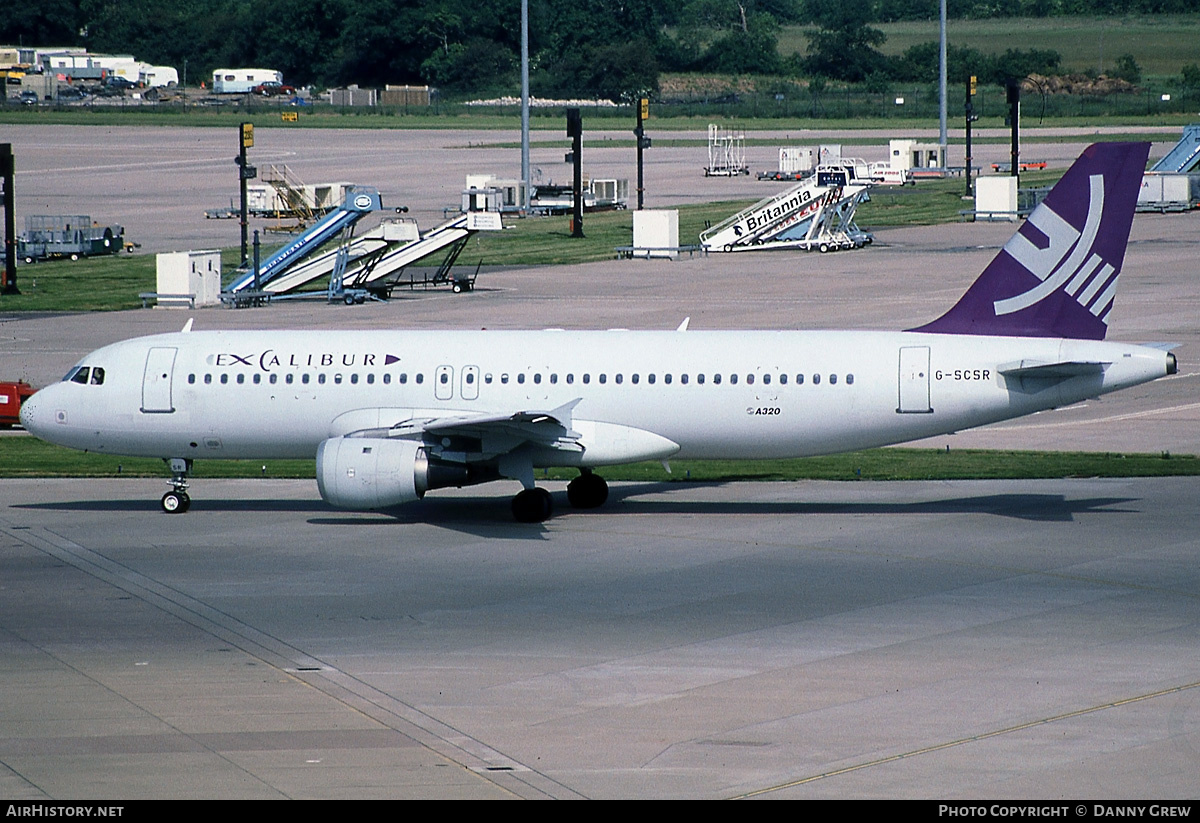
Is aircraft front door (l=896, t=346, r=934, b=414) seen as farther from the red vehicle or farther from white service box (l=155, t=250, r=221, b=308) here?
white service box (l=155, t=250, r=221, b=308)

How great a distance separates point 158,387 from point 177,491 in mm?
2525

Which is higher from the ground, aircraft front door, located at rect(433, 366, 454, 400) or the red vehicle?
aircraft front door, located at rect(433, 366, 454, 400)

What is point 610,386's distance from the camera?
35.7 metres

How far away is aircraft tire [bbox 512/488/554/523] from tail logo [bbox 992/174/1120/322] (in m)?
10.4

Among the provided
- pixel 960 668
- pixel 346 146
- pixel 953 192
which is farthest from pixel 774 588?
pixel 346 146

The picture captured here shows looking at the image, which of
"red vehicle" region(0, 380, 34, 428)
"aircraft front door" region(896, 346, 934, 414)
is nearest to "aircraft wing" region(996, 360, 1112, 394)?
"aircraft front door" region(896, 346, 934, 414)

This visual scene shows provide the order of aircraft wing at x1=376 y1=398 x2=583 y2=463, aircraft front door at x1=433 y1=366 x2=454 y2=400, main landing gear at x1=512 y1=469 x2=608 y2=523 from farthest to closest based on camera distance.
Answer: aircraft front door at x1=433 y1=366 x2=454 y2=400
main landing gear at x1=512 y1=469 x2=608 y2=523
aircraft wing at x1=376 y1=398 x2=583 y2=463

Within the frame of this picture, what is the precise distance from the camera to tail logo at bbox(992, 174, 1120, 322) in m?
35.0

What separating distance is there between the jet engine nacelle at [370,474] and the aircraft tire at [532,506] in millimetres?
2614

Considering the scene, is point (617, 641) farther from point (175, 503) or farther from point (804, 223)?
point (804, 223)

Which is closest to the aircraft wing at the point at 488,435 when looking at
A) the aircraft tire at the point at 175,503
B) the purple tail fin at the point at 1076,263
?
the aircraft tire at the point at 175,503

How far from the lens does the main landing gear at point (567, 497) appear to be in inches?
1400

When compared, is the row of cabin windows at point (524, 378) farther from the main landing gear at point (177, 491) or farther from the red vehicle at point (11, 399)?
the red vehicle at point (11, 399)
